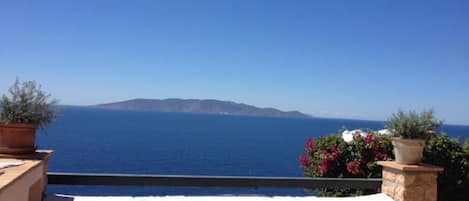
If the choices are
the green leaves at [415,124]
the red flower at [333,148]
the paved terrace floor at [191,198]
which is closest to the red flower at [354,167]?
the red flower at [333,148]

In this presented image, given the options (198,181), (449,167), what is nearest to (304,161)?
(449,167)

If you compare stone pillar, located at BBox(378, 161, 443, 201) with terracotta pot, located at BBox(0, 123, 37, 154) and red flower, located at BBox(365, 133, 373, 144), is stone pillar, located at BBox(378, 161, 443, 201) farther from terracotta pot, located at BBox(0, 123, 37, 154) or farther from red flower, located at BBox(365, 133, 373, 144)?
terracotta pot, located at BBox(0, 123, 37, 154)

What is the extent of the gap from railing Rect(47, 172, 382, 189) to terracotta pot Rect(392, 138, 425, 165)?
587mm

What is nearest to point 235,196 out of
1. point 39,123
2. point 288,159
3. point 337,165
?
point 337,165

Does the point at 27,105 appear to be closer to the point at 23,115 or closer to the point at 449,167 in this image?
the point at 23,115

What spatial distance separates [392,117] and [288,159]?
40479 millimetres

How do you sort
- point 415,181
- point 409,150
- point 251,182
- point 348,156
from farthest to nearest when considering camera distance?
point 348,156 → point 251,182 → point 409,150 → point 415,181

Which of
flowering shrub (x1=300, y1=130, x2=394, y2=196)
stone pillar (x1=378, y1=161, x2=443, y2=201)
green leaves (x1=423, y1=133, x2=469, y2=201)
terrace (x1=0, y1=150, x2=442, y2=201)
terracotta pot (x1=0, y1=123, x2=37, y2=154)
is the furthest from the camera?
flowering shrub (x1=300, y1=130, x2=394, y2=196)

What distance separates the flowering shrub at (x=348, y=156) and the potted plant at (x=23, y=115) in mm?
4139

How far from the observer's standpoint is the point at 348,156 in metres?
7.08

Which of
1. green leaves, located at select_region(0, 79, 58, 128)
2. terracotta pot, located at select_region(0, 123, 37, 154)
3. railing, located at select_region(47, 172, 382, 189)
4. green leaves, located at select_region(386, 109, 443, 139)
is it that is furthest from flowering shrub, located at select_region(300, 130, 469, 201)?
terracotta pot, located at select_region(0, 123, 37, 154)

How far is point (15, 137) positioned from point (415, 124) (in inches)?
175

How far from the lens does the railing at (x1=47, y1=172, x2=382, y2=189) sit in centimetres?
556

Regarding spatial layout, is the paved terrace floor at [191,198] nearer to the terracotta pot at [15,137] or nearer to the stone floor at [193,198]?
the stone floor at [193,198]
